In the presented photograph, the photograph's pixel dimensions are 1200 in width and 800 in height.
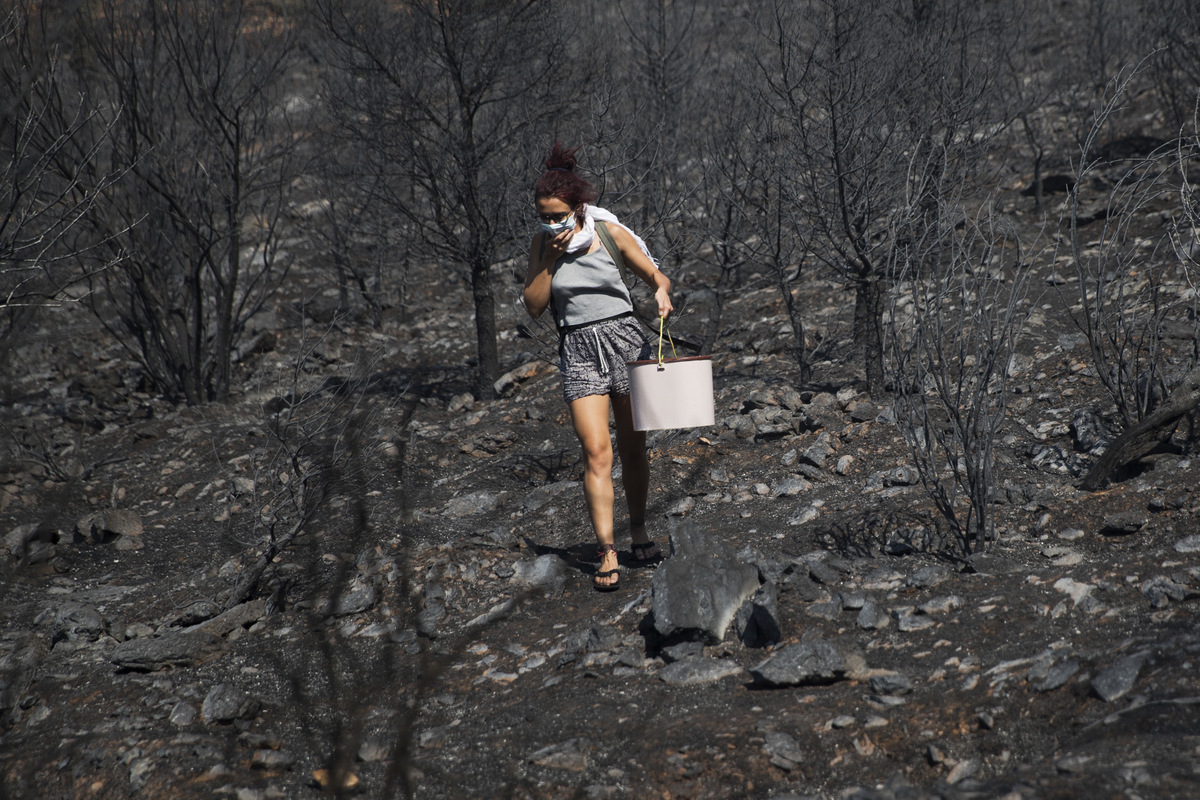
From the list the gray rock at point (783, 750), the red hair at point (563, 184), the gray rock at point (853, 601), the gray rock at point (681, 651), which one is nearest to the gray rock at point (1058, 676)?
the gray rock at point (783, 750)

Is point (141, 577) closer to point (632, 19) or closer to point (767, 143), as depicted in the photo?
point (767, 143)

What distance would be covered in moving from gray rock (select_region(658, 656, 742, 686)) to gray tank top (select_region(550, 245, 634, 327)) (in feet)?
3.85

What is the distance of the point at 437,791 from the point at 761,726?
765 millimetres

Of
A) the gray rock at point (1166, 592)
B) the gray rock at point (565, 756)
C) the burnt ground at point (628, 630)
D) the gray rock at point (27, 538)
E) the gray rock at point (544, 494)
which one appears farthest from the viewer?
the gray rock at point (27, 538)

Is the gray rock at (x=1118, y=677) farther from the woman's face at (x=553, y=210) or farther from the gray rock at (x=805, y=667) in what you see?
the woman's face at (x=553, y=210)

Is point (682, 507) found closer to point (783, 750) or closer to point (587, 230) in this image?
point (587, 230)

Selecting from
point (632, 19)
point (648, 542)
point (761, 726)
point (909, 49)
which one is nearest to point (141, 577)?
point (648, 542)

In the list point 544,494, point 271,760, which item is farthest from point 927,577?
point 544,494

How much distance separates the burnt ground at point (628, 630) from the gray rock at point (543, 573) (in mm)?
30

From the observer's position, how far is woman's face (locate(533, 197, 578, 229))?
2814mm

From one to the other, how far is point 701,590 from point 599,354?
0.87 meters

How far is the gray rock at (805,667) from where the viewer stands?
218 centimetres

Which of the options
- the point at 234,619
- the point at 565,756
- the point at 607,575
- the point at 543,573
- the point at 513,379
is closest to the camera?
the point at 565,756

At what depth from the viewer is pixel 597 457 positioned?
2.96m
